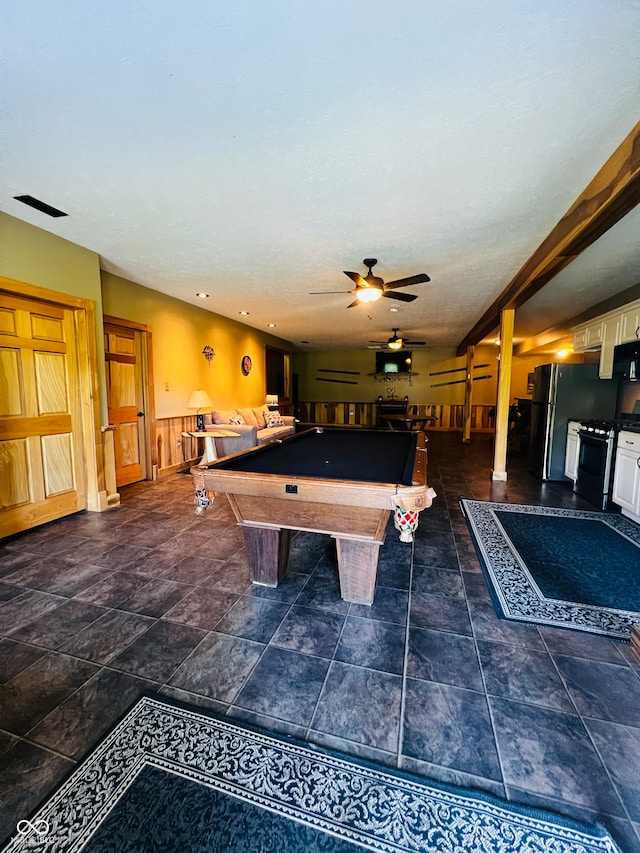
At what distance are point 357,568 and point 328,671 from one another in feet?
1.97

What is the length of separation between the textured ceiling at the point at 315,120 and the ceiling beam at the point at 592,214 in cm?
9

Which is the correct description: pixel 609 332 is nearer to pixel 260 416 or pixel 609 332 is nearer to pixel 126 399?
pixel 260 416

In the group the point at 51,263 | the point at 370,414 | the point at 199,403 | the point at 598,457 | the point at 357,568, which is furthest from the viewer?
the point at 370,414

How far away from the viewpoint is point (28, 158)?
2127 millimetres

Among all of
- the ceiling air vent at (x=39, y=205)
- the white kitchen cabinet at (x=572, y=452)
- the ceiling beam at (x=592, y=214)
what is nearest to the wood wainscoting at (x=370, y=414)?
the white kitchen cabinet at (x=572, y=452)

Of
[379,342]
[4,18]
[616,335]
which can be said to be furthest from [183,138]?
[379,342]

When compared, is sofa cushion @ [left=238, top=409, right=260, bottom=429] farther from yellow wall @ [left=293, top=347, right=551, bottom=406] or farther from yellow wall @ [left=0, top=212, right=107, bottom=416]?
yellow wall @ [left=293, top=347, right=551, bottom=406]

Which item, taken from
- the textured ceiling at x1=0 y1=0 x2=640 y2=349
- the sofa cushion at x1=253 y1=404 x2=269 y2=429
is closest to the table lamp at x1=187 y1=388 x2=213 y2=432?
the sofa cushion at x1=253 y1=404 x2=269 y2=429

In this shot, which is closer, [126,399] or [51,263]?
[51,263]

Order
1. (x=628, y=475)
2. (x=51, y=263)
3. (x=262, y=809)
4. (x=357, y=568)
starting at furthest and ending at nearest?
(x=628, y=475) → (x=51, y=263) → (x=357, y=568) → (x=262, y=809)

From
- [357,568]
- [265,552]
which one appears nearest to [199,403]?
[265,552]

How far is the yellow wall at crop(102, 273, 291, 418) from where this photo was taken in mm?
4562

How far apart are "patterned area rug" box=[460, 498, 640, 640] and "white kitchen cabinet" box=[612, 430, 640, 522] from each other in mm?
158

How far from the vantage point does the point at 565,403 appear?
16.1 feet
